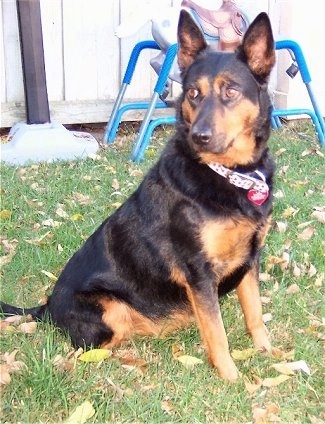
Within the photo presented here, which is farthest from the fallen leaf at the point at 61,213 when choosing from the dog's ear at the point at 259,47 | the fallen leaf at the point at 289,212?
the dog's ear at the point at 259,47

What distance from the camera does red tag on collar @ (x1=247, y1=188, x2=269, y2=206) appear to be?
9.40ft

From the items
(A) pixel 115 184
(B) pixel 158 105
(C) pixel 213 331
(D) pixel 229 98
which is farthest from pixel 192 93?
(B) pixel 158 105

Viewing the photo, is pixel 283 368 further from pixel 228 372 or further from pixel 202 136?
pixel 202 136

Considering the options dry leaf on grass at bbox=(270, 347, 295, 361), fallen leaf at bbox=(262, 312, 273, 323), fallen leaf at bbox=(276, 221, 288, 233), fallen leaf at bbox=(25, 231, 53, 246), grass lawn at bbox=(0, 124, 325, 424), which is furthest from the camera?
fallen leaf at bbox=(276, 221, 288, 233)

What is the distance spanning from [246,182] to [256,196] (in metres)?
0.09

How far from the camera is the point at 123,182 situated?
17.8ft

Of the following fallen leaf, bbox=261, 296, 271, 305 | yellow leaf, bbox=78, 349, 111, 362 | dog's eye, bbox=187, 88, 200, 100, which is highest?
dog's eye, bbox=187, 88, 200, 100

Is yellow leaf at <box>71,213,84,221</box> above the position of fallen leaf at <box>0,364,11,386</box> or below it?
below

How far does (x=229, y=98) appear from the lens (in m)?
2.81

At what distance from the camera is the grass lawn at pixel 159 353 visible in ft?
8.47

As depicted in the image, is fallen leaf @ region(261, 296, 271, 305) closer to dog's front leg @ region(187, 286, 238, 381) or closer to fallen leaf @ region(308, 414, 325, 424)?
dog's front leg @ region(187, 286, 238, 381)

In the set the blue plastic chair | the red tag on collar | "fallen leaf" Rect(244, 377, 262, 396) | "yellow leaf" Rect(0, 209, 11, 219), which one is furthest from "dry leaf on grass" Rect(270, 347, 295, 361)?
the blue plastic chair

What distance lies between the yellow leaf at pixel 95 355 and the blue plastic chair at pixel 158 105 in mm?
3407

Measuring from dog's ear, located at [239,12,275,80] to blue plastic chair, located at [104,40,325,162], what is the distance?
10.0 ft
